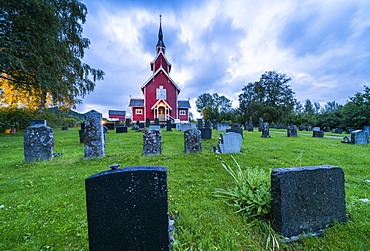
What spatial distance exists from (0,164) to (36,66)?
10.4 m

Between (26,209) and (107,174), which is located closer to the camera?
(107,174)

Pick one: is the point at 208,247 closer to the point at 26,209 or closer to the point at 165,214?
the point at 165,214

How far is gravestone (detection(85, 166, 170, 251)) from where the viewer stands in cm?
137

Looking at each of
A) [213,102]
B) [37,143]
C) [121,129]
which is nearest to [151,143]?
[37,143]

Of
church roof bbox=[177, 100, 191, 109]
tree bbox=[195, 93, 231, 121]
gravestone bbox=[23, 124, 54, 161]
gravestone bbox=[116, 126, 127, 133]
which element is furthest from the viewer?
tree bbox=[195, 93, 231, 121]

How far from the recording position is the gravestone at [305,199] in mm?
1734

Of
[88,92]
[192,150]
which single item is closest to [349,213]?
[192,150]

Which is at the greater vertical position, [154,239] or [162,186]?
[162,186]

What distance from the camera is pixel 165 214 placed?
1.45 metres

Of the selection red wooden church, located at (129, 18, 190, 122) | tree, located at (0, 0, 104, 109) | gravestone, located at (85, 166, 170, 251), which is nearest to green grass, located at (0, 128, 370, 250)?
gravestone, located at (85, 166, 170, 251)

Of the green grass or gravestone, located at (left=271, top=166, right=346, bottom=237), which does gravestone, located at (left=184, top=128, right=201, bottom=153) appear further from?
gravestone, located at (left=271, top=166, right=346, bottom=237)

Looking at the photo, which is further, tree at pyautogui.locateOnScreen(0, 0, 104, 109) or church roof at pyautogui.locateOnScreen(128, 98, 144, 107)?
church roof at pyautogui.locateOnScreen(128, 98, 144, 107)

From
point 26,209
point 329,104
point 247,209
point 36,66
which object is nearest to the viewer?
point 247,209

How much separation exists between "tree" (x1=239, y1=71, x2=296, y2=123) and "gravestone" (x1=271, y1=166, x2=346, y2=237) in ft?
110
